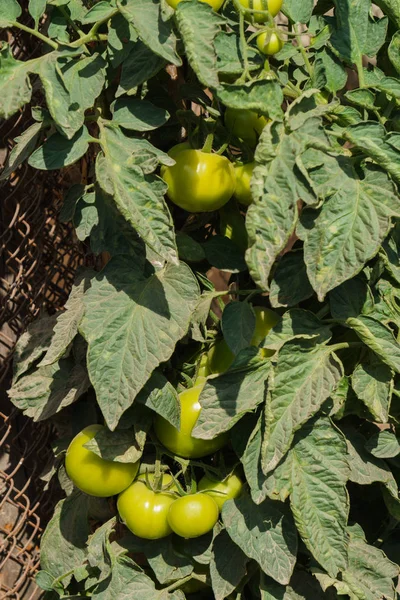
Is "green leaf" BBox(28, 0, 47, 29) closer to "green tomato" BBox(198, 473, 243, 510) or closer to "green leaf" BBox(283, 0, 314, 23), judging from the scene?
"green leaf" BBox(283, 0, 314, 23)

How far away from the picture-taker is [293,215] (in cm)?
82

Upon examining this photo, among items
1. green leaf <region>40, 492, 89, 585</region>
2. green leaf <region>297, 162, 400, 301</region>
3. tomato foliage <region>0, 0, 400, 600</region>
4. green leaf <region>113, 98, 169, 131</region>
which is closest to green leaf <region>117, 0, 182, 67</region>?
tomato foliage <region>0, 0, 400, 600</region>

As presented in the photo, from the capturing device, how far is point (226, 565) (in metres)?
1.05

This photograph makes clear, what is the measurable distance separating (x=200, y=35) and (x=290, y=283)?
35cm

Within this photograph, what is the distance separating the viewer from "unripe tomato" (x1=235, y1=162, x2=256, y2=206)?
3.37 feet

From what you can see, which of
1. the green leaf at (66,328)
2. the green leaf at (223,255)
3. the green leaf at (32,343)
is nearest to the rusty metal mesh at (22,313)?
the green leaf at (32,343)

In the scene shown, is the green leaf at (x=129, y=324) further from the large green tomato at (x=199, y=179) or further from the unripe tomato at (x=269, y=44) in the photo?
the unripe tomato at (x=269, y=44)

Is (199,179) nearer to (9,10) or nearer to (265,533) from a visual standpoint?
(9,10)

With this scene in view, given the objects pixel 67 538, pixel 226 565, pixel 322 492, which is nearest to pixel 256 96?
pixel 322 492

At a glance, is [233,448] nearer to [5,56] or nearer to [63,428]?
[63,428]

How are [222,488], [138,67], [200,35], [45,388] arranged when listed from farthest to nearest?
[45,388] < [222,488] < [138,67] < [200,35]

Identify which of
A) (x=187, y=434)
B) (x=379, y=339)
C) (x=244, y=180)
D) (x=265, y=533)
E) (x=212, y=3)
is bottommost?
(x=265, y=533)

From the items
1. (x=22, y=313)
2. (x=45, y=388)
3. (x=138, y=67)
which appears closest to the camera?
(x=138, y=67)

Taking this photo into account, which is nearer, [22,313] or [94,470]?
[94,470]
